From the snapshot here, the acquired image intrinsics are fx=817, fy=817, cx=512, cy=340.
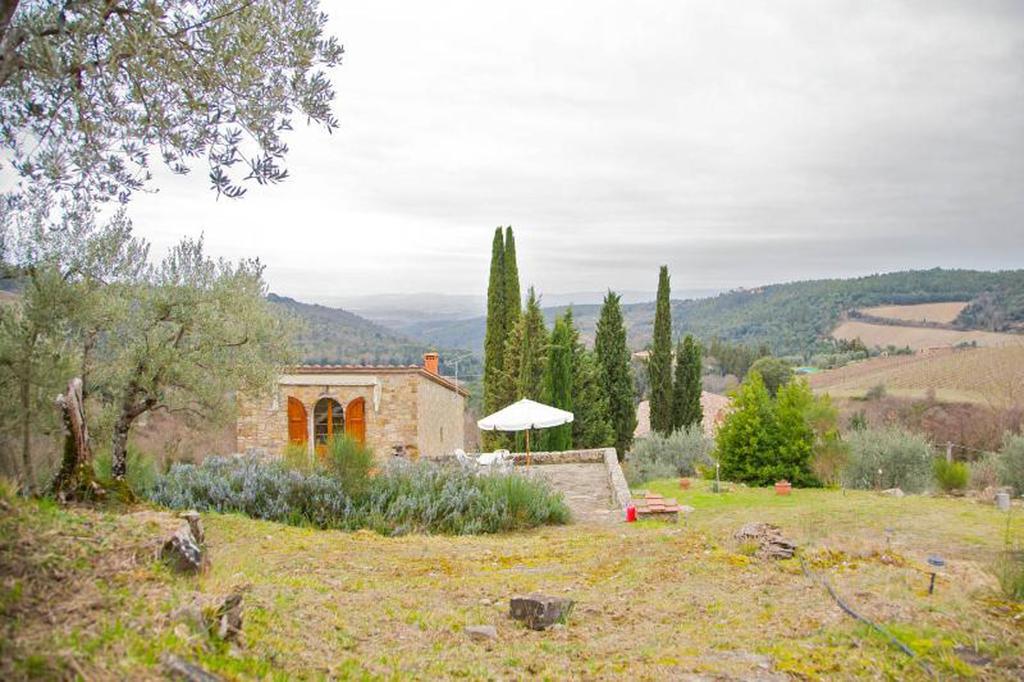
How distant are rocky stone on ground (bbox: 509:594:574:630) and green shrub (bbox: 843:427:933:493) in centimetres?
1548

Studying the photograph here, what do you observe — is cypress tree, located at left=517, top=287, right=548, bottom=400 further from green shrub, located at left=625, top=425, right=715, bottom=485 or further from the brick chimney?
green shrub, located at left=625, top=425, right=715, bottom=485

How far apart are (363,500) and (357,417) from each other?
35.9 ft

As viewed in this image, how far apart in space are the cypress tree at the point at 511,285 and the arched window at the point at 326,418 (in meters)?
8.02

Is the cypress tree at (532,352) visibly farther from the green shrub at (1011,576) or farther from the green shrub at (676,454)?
the green shrub at (1011,576)

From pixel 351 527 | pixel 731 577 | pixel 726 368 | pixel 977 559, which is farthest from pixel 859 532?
pixel 726 368

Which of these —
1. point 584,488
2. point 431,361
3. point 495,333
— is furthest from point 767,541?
point 495,333

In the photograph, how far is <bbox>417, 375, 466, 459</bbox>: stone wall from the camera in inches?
868

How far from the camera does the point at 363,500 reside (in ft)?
35.2

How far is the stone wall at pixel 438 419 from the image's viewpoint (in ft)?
72.3

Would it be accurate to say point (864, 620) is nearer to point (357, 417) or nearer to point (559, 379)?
point (357, 417)

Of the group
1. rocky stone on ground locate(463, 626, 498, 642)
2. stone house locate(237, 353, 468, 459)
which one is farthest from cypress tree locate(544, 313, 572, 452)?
rocky stone on ground locate(463, 626, 498, 642)

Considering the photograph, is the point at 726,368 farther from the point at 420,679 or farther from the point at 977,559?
the point at 420,679

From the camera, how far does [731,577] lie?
6414 mm

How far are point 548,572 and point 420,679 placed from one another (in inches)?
129
